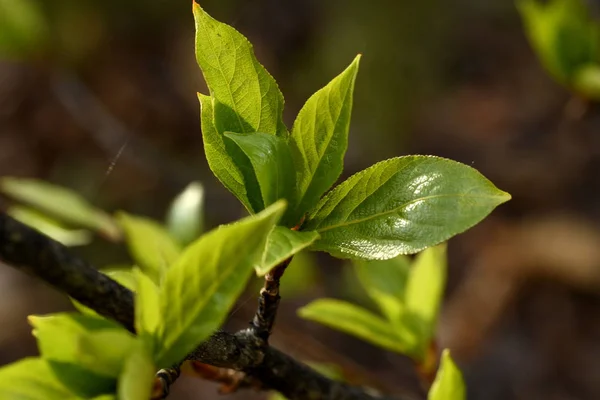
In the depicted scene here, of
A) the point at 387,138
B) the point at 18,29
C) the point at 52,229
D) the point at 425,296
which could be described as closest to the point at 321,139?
the point at 425,296

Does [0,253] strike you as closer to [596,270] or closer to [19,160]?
[596,270]

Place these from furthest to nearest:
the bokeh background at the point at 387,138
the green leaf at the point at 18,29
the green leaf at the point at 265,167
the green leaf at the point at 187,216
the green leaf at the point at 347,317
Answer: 1. the bokeh background at the point at 387,138
2. the green leaf at the point at 18,29
3. the green leaf at the point at 187,216
4. the green leaf at the point at 347,317
5. the green leaf at the point at 265,167

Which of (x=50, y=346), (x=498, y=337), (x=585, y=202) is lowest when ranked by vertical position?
(x=498, y=337)

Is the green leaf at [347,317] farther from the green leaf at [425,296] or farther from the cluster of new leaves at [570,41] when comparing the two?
the cluster of new leaves at [570,41]

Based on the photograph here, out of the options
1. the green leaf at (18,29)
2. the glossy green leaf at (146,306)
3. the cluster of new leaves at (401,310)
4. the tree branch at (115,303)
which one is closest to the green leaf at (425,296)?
the cluster of new leaves at (401,310)

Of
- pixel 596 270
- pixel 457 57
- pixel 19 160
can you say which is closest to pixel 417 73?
pixel 457 57

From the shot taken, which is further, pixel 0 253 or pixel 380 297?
pixel 380 297
